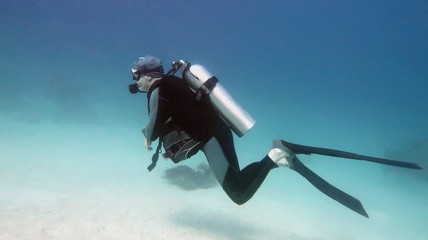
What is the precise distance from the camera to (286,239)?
10.9 m

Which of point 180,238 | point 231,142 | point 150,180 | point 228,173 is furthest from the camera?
point 150,180

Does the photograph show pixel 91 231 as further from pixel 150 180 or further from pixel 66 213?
pixel 150 180

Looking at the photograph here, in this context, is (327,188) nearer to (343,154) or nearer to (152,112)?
(343,154)

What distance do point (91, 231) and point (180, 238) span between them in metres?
2.52

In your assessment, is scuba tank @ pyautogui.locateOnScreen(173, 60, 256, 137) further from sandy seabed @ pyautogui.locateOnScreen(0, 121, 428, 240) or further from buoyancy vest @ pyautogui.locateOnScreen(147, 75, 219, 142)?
sandy seabed @ pyautogui.locateOnScreen(0, 121, 428, 240)

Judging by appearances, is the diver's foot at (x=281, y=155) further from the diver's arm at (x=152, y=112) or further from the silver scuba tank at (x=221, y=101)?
the diver's arm at (x=152, y=112)

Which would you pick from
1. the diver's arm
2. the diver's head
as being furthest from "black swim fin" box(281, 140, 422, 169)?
the diver's head

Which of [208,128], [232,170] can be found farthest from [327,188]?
[208,128]

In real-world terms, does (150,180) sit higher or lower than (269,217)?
lower

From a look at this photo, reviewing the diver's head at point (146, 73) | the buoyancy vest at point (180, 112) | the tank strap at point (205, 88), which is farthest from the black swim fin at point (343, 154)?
the diver's head at point (146, 73)

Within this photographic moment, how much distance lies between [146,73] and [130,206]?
6.99m

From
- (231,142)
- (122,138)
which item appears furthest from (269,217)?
(122,138)

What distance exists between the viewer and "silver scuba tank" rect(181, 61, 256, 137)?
5.14 metres

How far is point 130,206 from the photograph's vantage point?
35.8 ft
